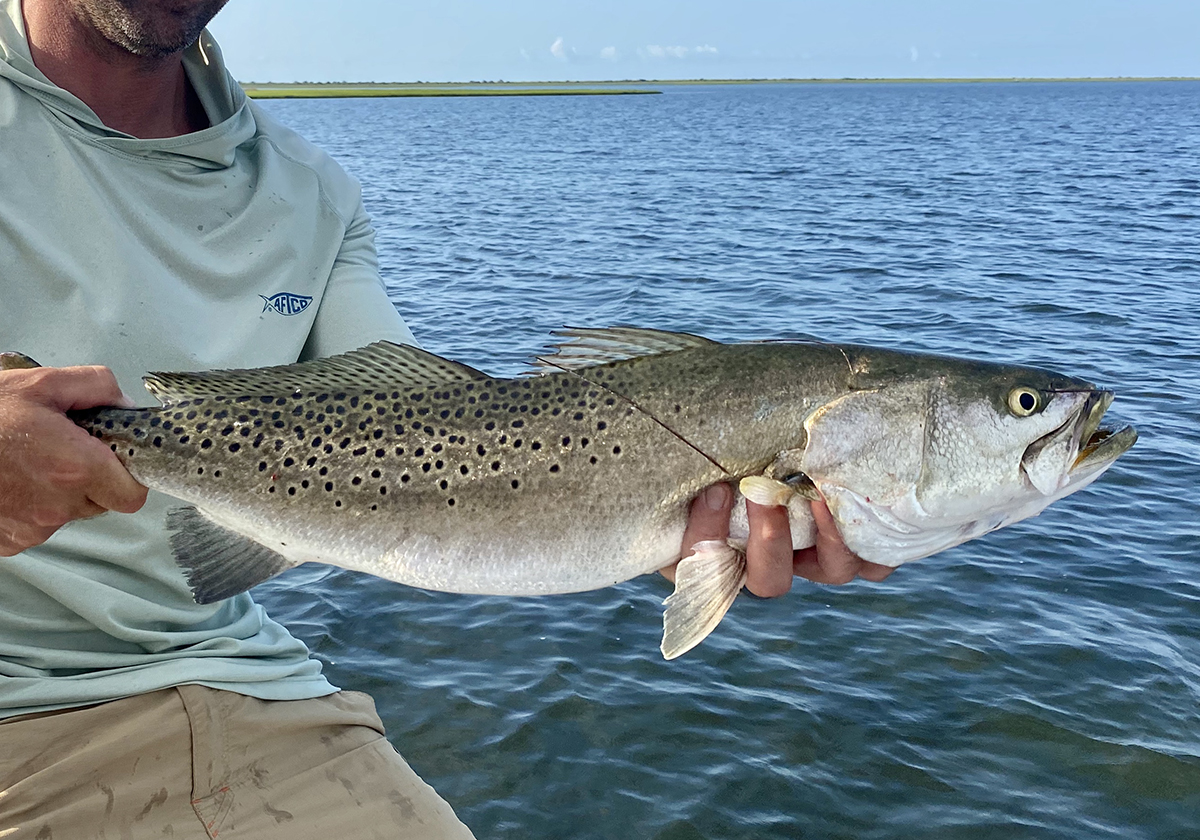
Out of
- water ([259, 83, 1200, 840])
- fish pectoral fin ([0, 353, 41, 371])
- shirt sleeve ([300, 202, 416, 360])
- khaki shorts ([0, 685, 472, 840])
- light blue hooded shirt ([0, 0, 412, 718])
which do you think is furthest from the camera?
water ([259, 83, 1200, 840])

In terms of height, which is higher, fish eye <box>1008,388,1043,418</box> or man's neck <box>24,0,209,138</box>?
man's neck <box>24,0,209,138</box>

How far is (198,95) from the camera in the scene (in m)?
3.72

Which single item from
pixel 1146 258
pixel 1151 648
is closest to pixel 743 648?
pixel 1151 648

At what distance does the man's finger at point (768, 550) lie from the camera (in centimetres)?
314

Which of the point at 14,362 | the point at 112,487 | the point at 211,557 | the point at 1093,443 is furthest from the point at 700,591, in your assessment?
the point at 14,362

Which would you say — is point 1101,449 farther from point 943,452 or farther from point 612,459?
point 612,459

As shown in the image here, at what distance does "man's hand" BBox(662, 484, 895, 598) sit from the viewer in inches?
124

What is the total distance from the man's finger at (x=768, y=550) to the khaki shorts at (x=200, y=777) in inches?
45.1

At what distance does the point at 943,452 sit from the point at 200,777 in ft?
7.67

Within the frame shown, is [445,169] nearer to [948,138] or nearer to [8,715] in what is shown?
[948,138]

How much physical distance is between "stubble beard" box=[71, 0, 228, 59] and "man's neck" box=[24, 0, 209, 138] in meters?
0.04

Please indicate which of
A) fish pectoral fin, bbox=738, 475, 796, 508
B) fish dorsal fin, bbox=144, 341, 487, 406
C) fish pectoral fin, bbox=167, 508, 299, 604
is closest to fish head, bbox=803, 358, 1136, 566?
fish pectoral fin, bbox=738, 475, 796, 508

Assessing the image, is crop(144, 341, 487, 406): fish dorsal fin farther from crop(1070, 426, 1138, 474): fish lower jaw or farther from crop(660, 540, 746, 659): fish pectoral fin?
crop(1070, 426, 1138, 474): fish lower jaw

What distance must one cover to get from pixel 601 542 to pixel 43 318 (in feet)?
5.57
